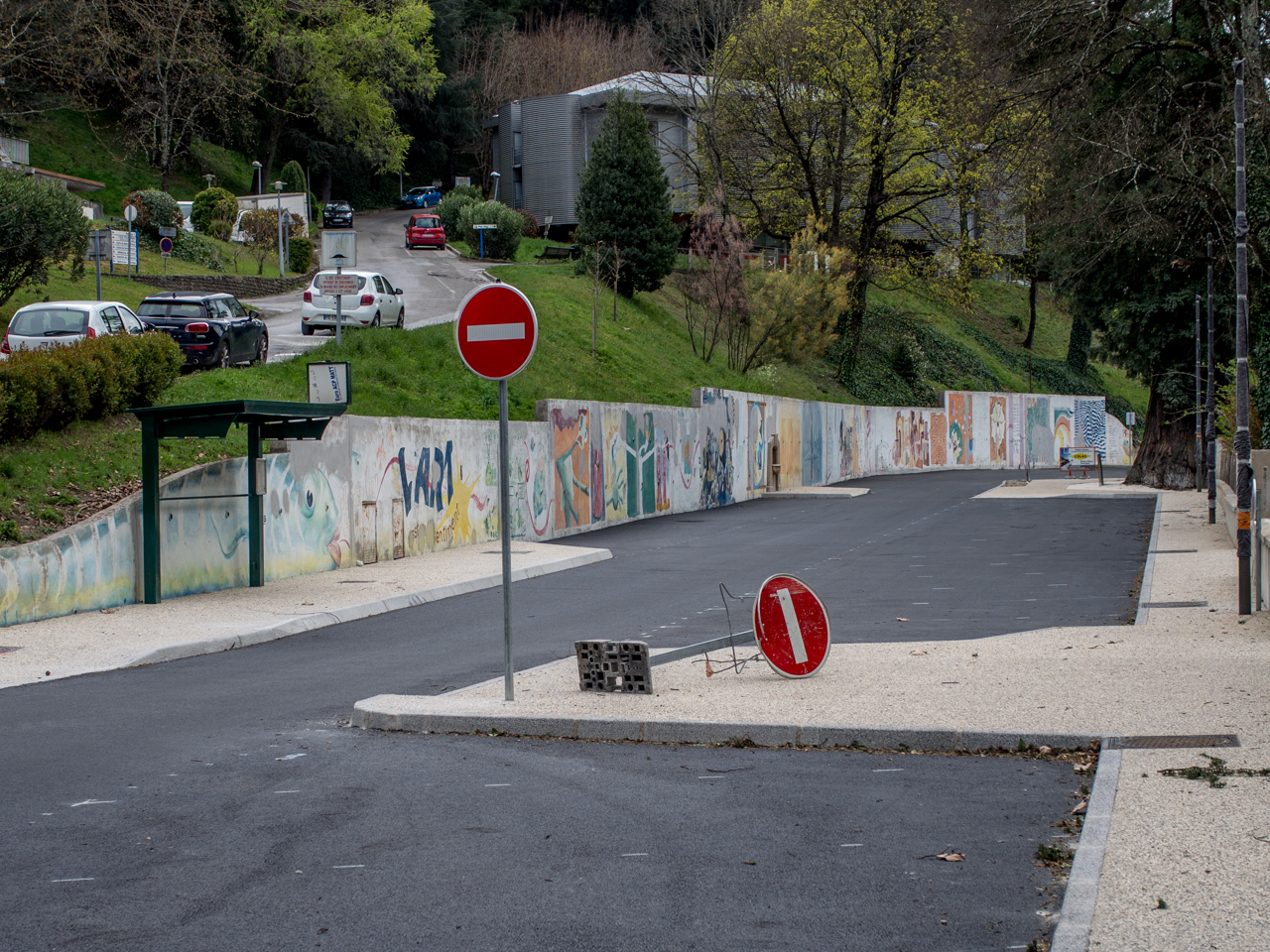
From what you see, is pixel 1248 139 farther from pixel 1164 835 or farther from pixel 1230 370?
pixel 1164 835

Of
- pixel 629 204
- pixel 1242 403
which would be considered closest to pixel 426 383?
pixel 1242 403

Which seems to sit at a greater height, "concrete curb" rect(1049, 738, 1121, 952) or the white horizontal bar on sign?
the white horizontal bar on sign

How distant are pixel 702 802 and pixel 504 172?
7429 cm

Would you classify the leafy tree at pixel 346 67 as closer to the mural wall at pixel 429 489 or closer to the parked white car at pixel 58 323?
the mural wall at pixel 429 489

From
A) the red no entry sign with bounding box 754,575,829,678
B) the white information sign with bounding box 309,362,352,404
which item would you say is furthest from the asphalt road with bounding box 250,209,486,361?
the red no entry sign with bounding box 754,575,829,678

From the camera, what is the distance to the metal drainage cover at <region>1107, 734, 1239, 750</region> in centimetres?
692

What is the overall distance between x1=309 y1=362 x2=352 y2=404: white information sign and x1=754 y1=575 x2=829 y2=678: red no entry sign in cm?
1050

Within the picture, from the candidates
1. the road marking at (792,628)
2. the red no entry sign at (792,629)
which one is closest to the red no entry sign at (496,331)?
the red no entry sign at (792,629)

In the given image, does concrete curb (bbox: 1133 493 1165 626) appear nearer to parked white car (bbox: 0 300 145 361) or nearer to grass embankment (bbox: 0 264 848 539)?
grass embankment (bbox: 0 264 848 539)

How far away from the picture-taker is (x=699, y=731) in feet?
25.2

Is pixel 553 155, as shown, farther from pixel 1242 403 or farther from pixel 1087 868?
pixel 1087 868

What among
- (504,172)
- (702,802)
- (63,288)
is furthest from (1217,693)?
(504,172)

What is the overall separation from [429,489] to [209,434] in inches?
253

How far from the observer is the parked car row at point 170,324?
21594mm
